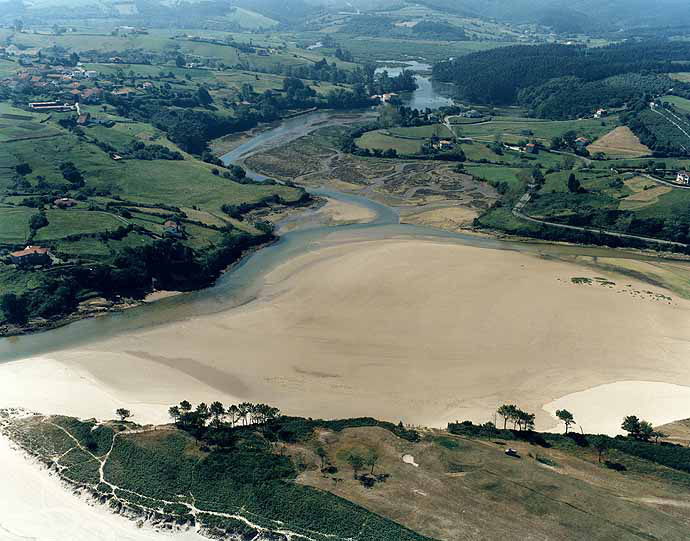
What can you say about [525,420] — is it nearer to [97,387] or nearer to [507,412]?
[507,412]

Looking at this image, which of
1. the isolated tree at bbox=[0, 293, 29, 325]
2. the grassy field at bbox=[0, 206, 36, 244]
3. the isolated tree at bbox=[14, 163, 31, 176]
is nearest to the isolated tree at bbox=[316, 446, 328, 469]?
the isolated tree at bbox=[0, 293, 29, 325]

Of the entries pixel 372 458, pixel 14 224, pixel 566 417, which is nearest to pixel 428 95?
pixel 14 224

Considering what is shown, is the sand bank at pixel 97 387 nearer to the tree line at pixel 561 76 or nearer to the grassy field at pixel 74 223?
the grassy field at pixel 74 223

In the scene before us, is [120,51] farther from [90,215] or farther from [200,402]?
[200,402]

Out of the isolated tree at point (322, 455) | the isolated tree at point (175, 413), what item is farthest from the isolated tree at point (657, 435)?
the isolated tree at point (175, 413)

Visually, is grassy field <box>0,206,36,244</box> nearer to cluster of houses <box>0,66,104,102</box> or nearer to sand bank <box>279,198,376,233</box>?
sand bank <box>279,198,376,233</box>
